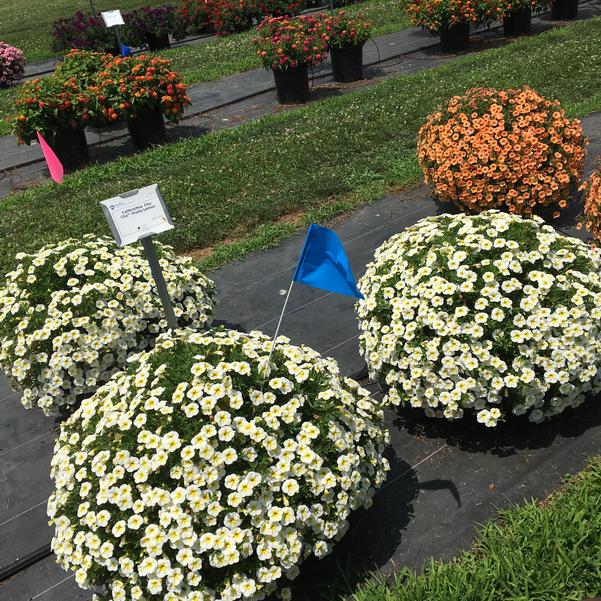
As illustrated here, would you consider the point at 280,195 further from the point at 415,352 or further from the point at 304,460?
the point at 304,460

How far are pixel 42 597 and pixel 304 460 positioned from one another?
5.04 feet

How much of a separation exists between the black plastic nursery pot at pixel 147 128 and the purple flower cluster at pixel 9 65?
8112 millimetres

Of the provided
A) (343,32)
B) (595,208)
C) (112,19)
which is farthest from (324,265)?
(112,19)

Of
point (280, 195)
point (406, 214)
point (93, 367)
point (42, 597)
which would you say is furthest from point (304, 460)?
point (280, 195)

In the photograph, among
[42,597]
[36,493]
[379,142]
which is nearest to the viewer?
[42,597]

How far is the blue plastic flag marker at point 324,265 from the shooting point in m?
3.38

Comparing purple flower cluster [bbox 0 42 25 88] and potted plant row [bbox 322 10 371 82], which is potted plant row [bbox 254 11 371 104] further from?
purple flower cluster [bbox 0 42 25 88]

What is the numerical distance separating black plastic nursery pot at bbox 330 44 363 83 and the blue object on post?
32.3 ft

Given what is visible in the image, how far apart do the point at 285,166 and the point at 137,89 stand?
→ 297 cm

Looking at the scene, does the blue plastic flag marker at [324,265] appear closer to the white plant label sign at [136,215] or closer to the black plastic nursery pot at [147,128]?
the white plant label sign at [136,215]

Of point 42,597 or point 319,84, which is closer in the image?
point 42,597

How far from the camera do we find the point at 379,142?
8.66m

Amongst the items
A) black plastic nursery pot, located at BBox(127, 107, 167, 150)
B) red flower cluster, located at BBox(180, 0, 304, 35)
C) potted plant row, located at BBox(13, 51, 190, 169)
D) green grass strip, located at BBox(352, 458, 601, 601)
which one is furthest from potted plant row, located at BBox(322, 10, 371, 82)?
green grass strip, located at BBox(352, 458, 601, 601)

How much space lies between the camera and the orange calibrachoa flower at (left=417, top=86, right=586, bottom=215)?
232 inches
